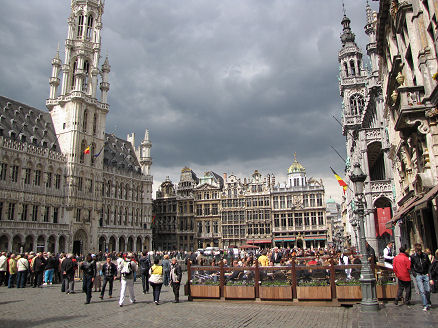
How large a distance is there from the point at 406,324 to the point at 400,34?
599 inches

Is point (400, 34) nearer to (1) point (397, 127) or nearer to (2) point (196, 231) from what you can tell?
(1) point (397, 127)

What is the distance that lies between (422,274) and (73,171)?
49404 mm

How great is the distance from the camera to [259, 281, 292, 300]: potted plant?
1241 centimetres

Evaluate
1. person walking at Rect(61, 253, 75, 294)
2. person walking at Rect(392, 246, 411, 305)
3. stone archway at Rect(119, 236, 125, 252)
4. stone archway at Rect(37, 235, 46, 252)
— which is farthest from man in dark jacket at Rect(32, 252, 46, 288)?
stone archway at Rect(119, 236, 125, 252)

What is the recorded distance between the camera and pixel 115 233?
5809cm

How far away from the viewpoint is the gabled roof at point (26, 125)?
152 ft

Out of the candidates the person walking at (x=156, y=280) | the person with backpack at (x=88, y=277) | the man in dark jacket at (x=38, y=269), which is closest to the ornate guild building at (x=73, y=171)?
the man in dark jacket at (x=38, y=269)

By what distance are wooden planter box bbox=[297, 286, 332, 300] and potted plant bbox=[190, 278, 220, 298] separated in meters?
3.16

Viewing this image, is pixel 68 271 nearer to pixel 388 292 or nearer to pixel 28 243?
pixel 388 292

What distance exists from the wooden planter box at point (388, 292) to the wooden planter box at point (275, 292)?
9.77 feet

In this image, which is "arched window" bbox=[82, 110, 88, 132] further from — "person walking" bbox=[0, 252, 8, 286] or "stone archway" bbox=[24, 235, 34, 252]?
"person walking" bbox=[0, 252, 8, 286]

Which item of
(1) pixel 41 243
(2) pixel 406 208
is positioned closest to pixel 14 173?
(1) pixel 41 243

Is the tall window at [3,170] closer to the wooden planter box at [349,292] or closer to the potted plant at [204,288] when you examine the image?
the potted plant at [204,288]

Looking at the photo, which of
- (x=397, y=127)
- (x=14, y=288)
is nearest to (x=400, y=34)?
(x=397, y=127)
